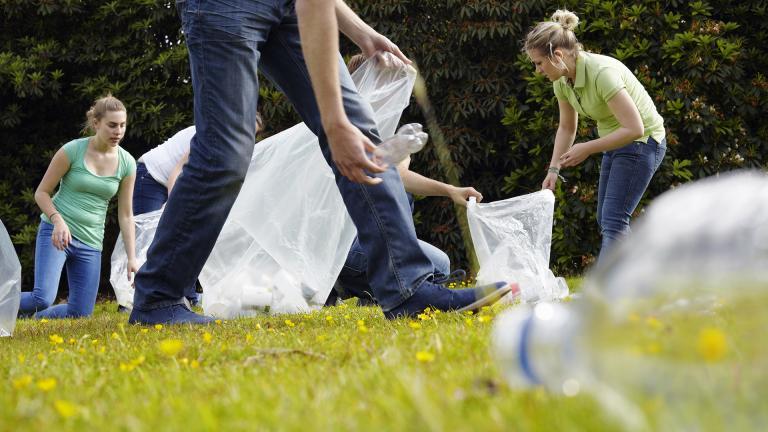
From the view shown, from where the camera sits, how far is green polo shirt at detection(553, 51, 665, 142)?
15.2 ft

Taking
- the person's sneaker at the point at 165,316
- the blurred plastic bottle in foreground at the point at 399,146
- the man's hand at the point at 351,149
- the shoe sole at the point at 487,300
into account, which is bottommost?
the person's sneaker at the point at 165,316

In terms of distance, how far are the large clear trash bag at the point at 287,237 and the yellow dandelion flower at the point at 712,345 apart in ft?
12.5

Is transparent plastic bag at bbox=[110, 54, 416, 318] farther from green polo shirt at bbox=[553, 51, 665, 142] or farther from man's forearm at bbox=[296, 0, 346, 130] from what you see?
man's forearm at bbox=[296, 0, 346, 130]

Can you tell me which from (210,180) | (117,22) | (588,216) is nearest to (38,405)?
(210,180)

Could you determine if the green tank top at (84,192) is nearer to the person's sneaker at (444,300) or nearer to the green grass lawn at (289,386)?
the green grass lawn at (289,386)

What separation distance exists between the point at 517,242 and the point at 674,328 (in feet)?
12.1

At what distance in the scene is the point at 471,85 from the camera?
8039mm

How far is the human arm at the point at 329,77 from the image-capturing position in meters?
2.51

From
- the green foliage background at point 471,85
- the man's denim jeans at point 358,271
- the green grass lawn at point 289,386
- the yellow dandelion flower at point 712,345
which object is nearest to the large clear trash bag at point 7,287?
the green grass lawn at point 289,386

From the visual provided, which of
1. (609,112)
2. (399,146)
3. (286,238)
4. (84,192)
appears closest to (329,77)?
(399,146)

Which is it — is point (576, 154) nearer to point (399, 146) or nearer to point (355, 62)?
point (355, 62)

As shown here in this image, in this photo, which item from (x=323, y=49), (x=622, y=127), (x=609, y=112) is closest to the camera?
(x=323, y=49)

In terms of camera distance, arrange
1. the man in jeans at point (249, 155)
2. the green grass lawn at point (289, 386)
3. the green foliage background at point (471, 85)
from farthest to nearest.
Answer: the green foliage background at point (471, 85), the man in jeans at point (249, 155), the green grass lawn at point (289, 386)

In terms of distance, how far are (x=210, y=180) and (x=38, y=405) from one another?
1.78 m
